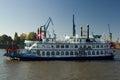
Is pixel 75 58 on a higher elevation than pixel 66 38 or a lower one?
lower

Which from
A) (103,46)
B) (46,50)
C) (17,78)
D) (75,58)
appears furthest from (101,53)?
(17,78)

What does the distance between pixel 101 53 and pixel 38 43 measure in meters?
22.5

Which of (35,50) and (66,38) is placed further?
(66,38)

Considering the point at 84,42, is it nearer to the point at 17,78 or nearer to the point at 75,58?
the point at 75,58

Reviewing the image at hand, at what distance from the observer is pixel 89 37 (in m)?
92.4

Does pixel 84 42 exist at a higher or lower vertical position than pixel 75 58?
higher

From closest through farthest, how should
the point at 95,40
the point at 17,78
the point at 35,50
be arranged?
the point at 17,78
the point at 35,50
the point at 95,40

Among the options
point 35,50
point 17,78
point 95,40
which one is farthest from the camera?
point 95,40

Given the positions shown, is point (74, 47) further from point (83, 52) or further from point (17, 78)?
point (17, 78)

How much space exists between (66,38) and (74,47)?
613 cm

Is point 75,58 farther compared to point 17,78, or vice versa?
point 75,58

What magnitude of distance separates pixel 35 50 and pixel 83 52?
1658 centimetres

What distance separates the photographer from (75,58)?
87438 millimetres

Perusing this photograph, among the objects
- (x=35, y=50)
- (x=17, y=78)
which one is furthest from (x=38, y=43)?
(x=17, y=78)
